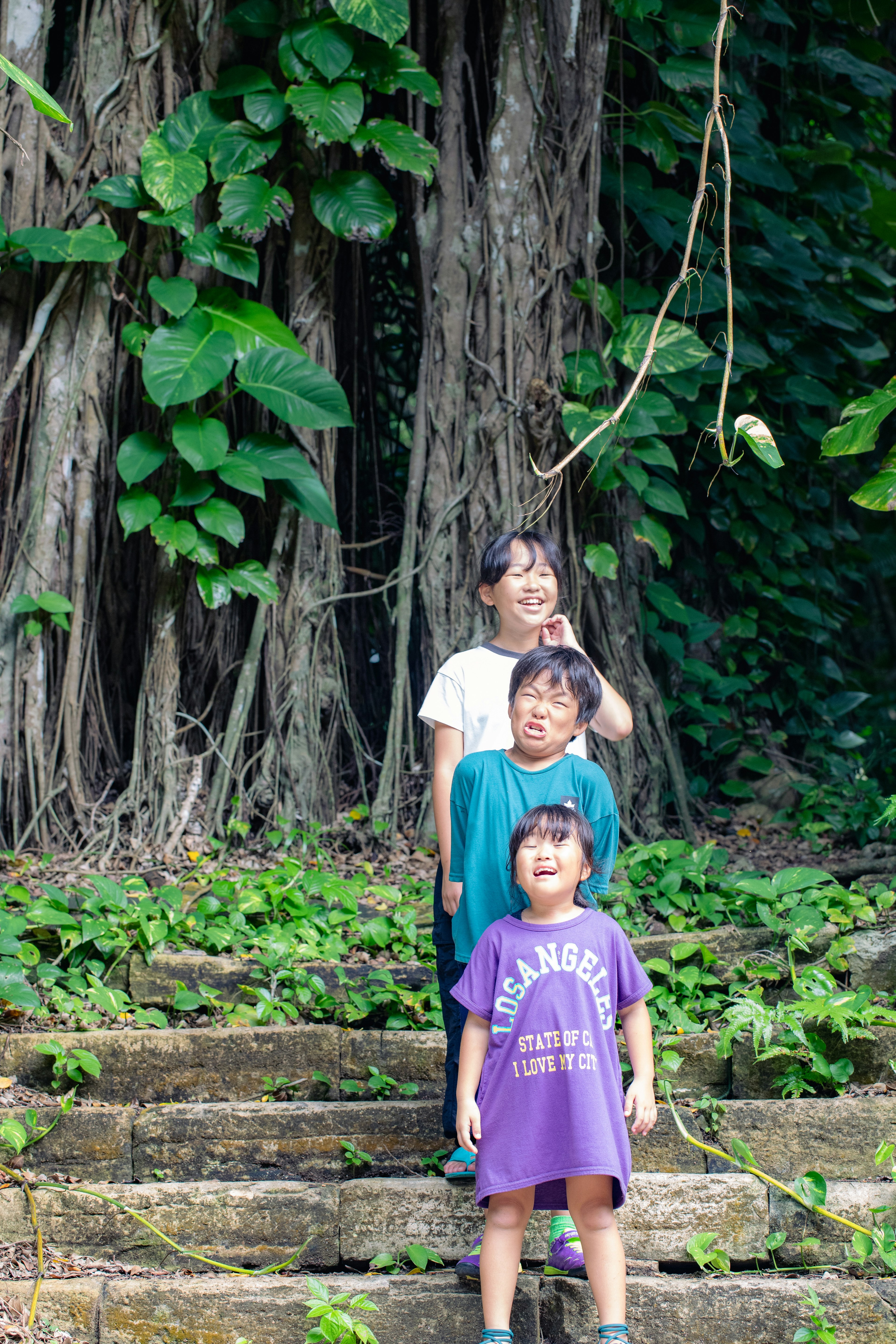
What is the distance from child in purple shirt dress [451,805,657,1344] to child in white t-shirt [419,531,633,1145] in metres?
0.32

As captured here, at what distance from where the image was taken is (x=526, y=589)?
6.38 feet

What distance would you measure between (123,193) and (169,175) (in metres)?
0.17

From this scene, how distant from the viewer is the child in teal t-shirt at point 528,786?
5.60 ft

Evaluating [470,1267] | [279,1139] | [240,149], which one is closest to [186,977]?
[279,1139]

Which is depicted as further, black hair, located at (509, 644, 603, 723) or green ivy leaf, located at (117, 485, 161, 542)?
green ivy leaf, located at (117, 485, 161, 542)

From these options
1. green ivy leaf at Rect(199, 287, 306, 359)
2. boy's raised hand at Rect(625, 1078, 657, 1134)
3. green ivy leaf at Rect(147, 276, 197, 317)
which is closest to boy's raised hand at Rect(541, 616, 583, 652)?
boy's raised hand at Rect(625, 1078, 657, 1134)

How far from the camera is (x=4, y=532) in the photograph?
3.51m

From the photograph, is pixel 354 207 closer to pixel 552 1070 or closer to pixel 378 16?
pixel 378 16

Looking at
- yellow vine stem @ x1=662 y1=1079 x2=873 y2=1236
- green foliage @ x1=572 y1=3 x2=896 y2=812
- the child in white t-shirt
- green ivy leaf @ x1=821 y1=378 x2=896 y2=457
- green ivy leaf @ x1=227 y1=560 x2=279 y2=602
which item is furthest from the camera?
green foliage @ x1=572 y1=3 x2=896 y2=812

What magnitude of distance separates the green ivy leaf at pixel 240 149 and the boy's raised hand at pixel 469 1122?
10.0 feet

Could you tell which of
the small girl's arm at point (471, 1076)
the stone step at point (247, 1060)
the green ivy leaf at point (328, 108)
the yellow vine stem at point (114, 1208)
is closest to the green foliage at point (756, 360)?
the green ivy leaf at point (328, 108)

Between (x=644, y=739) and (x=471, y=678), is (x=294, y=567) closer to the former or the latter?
(x=644, y=739)

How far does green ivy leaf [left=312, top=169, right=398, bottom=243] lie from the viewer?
→ 3.52 metres

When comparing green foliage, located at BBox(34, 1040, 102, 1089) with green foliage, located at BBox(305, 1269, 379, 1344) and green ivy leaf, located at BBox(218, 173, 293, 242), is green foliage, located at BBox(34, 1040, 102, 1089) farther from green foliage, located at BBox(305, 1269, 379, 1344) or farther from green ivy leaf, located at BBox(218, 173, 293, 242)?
green ivy leaf, located at BBox(218, 173, 293, 242)
